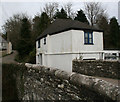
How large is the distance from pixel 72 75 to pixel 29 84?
399 centimetres

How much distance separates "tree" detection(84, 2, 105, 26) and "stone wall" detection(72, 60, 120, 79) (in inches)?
1062

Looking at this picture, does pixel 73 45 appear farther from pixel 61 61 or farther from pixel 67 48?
pixel 61 61

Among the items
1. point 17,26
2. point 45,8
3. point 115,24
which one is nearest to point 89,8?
A: point 115,24

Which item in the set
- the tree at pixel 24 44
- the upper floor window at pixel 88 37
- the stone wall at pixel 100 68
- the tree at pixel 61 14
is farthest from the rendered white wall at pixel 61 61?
the tree at pixel 61 14

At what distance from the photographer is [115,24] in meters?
32.8

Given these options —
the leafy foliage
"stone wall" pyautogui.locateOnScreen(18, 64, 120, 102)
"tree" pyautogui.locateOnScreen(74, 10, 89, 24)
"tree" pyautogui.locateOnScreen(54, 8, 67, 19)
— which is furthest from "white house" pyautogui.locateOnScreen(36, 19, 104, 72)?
"tree" pyautogui.locateOnScreen(74, 10, 89, 24)

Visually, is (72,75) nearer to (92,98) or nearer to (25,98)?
(92,98)

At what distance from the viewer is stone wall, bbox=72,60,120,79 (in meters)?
7.66

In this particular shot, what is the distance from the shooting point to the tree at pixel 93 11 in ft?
111

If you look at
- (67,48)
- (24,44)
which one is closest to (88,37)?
(67,48)

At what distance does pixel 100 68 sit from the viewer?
8625 mm

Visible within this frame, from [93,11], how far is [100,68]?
2907 cm

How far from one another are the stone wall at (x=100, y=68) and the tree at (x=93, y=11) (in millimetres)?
26981

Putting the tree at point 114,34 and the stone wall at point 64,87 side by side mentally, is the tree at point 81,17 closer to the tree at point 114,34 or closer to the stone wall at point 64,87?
the tree at point 114,34
